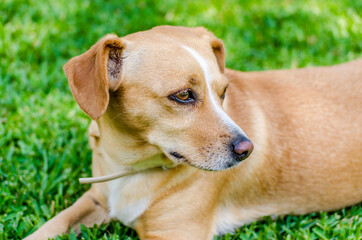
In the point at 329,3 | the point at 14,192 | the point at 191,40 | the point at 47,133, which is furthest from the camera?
the point at 329,3

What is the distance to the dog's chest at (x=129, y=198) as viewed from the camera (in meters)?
3.30

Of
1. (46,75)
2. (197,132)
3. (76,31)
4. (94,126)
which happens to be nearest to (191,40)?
(197,132)

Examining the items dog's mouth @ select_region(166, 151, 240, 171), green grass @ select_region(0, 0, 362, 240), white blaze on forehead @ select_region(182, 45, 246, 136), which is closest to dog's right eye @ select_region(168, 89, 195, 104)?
white blaze on forehead @ select_region(182, 45, 246, 136)

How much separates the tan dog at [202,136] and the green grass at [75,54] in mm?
238

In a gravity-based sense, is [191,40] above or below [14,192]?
above

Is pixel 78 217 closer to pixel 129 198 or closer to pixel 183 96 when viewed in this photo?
pixel 129 198

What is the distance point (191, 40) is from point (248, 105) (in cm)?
81

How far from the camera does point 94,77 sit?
2.75 meters

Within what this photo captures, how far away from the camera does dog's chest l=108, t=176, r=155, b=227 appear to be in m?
3.30

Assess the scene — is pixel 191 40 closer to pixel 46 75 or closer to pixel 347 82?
pixel 347 82

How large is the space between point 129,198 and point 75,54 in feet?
9.45

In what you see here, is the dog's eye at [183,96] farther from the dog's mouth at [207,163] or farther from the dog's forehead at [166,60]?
the dog's mouth at [207,163]

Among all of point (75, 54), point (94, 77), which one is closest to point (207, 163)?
point (94, 77)

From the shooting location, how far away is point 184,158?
2922 millimetres
